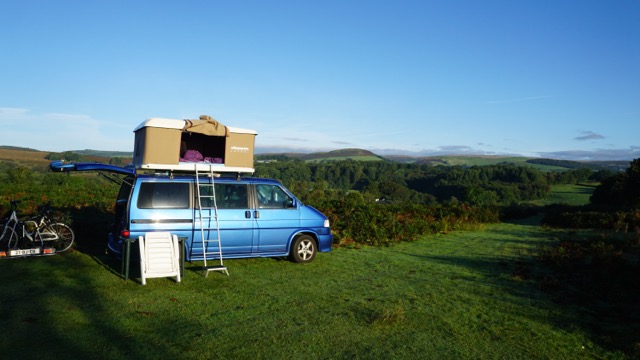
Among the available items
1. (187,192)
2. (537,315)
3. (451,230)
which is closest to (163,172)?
(187,192)

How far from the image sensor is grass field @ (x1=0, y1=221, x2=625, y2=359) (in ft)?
16.8

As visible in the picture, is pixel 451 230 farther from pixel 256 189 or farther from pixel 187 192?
pixel 187 192

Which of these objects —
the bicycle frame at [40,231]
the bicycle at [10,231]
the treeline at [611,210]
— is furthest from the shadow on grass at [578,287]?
the bicycle at [10,231]

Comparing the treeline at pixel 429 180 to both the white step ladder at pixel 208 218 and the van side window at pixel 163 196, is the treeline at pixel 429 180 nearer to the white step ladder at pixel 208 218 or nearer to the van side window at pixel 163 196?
the white step ladder at pixel 208 218

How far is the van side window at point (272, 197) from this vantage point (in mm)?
9688

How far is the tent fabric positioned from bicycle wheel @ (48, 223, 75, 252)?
374cm

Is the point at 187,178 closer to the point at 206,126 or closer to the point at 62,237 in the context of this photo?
the point at 206,126

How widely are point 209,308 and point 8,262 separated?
5.08 metres

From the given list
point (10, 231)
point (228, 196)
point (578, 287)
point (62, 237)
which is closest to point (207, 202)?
point (228, 196)

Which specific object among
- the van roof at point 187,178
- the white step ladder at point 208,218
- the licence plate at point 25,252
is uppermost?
the van roof at point 187,178

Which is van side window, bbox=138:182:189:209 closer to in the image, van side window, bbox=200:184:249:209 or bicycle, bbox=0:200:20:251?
van side window, bbox=200:184:249:209

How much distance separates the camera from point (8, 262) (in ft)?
29.5

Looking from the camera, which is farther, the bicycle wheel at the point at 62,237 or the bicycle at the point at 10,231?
the bicycle wheel at the point at 62,237

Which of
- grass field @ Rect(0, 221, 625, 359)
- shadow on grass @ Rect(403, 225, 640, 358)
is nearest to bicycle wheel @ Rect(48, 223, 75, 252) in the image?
grass field @ Rect(0, 221, 625, 359)
